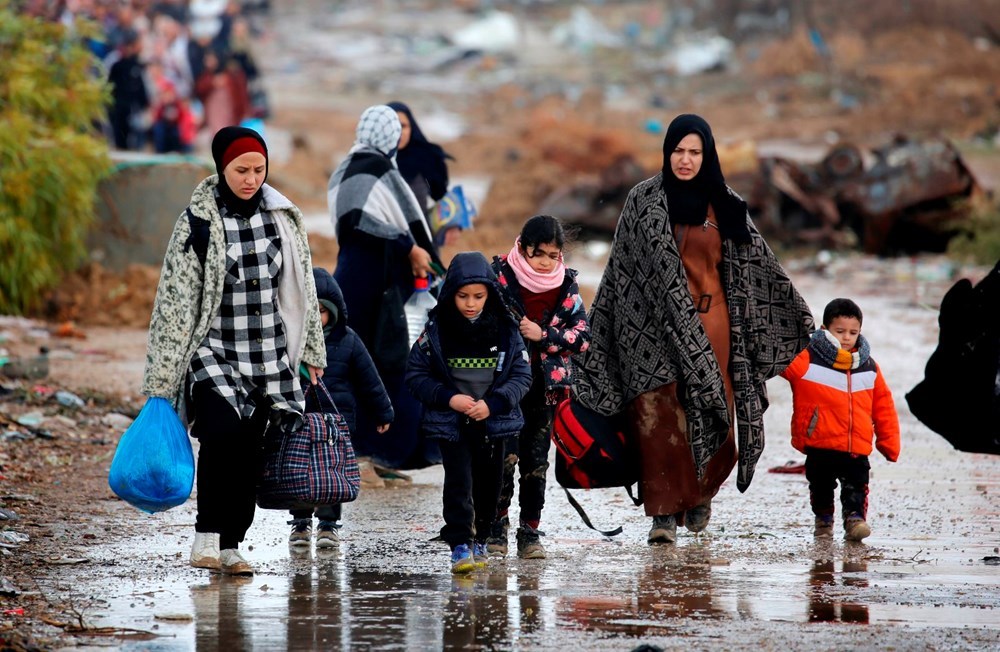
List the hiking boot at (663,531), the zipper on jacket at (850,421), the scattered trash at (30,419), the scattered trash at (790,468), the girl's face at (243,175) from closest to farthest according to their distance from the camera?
1. the girl's face at (243,175)
2. the hiking boot at (663,531)
3. the zipper on jacket at (850,421)
4. the scattered trash at (790,468)
5. the scattered trash at (30,419)

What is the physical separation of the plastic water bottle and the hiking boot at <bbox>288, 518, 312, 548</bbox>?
1395 millimetres

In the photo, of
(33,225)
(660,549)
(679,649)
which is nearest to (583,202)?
(33,225)

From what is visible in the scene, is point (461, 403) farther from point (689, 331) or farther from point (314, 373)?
point (689, 331)

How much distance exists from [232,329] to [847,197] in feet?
43.6

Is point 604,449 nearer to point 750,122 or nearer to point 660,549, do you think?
point 660,549

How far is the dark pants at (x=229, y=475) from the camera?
5820mm

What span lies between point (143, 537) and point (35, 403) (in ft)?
10.3

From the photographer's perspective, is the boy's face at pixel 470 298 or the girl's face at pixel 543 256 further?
the girl's face at pixel 543 256

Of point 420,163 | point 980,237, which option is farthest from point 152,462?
point 980,237

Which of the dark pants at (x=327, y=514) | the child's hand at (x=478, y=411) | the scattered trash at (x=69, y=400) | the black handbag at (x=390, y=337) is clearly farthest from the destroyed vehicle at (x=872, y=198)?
the child's hand at (x=478, y=411)

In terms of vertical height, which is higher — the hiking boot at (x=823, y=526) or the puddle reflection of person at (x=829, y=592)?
the hiking boot at (x=823, y=526)

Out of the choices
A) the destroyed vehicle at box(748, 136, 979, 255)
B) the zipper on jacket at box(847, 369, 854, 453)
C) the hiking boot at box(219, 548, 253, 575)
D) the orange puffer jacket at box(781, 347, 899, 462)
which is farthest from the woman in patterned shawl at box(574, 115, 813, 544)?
the destroyed vehicle at box(748, 136, 979, 255)

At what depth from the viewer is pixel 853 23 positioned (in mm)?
37844

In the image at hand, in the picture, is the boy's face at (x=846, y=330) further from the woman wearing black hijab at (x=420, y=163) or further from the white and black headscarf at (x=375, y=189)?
the woman wearing black hijab at (x=420, y=163)
